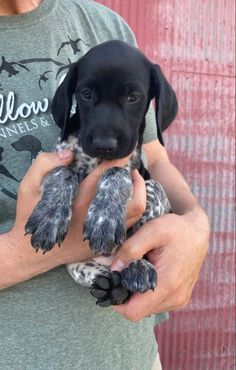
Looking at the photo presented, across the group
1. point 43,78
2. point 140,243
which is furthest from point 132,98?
point 140,243

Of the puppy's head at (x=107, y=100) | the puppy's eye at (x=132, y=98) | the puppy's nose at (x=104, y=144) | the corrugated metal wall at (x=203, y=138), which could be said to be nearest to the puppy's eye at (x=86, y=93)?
the puppy's head at (x=107, y=100)

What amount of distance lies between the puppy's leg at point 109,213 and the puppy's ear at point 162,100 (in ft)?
1.24

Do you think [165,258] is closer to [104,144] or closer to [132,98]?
[104,144]

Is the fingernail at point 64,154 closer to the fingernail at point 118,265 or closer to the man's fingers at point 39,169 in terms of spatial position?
the man's fingers at point 39,169

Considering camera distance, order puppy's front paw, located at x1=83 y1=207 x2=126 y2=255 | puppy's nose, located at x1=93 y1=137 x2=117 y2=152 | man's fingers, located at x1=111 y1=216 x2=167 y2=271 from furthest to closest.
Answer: puppy's nose, located at x1=93 y1=137 x2=117 y2=152, man's fingers, located at x1=111 y1=216 x2=167 y2=271, puppy's front paw, located at x1=83 y1=207 x2=126 y2=255

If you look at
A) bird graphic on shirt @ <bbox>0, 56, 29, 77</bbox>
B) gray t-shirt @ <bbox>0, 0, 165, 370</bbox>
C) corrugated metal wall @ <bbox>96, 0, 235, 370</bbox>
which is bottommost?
corrugated metal wall @ <bbox>96, 0, 235, 370</bbox>

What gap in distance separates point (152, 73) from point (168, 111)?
192mm

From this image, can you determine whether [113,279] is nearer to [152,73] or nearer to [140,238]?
[140,238]

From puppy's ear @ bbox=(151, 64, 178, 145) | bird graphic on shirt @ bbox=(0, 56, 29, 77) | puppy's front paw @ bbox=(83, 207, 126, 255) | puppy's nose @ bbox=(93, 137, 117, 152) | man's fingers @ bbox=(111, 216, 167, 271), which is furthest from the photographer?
puppy's ear @ bbox=(151, 64, 178, 145)

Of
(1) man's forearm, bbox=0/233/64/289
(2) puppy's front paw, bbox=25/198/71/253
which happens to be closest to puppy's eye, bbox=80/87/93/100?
(2) puppy's front paw, bbox=25/198/71/253

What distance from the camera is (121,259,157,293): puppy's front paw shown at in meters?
2.12

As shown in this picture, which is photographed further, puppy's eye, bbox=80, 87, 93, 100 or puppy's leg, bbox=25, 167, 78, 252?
puppy's eye, bbox=80, 87, 93, 100

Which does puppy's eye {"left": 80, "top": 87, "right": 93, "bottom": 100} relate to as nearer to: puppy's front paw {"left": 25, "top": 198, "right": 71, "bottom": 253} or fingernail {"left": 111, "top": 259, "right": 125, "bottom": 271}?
puppy's front paw {"left": 25, "top": 198, "right": 71, "bottom": 253}

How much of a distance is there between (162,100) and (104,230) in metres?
0.79
